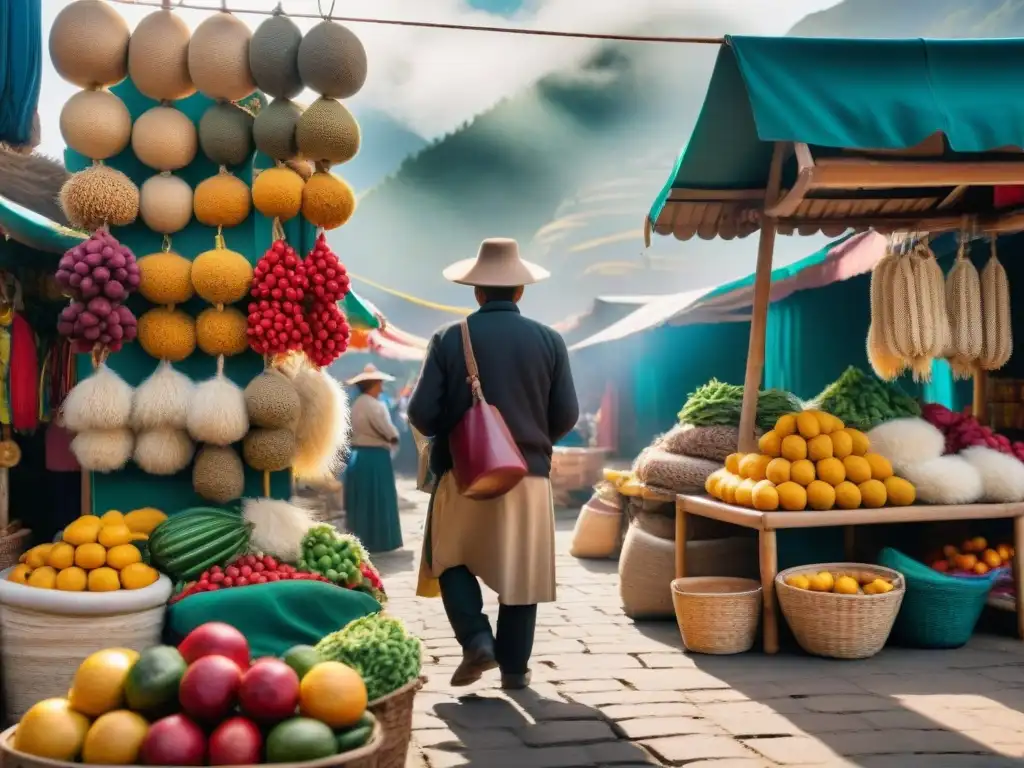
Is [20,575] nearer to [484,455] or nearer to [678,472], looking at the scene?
[484,455]

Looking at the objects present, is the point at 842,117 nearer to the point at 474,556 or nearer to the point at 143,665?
the point at 474,556

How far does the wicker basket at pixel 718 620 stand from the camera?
17.4 ft

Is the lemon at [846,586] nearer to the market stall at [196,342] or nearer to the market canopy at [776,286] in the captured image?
the market stall at [196,342]

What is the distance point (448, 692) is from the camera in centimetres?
464

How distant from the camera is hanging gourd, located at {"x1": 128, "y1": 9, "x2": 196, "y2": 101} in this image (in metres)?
4.54

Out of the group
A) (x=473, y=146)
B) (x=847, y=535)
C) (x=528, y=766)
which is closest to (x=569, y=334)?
(x=847, y=535)

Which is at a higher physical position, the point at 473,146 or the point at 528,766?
the point at 473,146

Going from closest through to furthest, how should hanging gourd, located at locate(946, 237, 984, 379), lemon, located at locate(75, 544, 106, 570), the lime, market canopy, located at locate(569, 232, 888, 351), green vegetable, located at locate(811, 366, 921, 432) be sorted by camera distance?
the lime
lemon, located at locate(75, 544, 106, 570)
green vegetable, located at locate(811, 366, 921, 432)
hanging gourd, located at locate(946, 237, 984, 379)
market canopy, located at locate(569, 232, 888, 351)

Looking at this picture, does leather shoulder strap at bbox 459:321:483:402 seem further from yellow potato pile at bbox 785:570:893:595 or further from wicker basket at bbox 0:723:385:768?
wicker basket at bbox 0:723:385:768

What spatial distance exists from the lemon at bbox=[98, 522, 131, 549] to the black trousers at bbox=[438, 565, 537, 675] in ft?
4.54

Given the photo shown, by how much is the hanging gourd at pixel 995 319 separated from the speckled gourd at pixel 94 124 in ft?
16.4

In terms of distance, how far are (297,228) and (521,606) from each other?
2080 mm

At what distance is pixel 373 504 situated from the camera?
32.6ft

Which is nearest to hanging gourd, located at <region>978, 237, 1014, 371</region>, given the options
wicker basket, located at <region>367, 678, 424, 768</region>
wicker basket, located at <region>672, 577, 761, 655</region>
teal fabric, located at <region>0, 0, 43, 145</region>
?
wicker basket, located at <region>672, 577, 761, 655</region>
